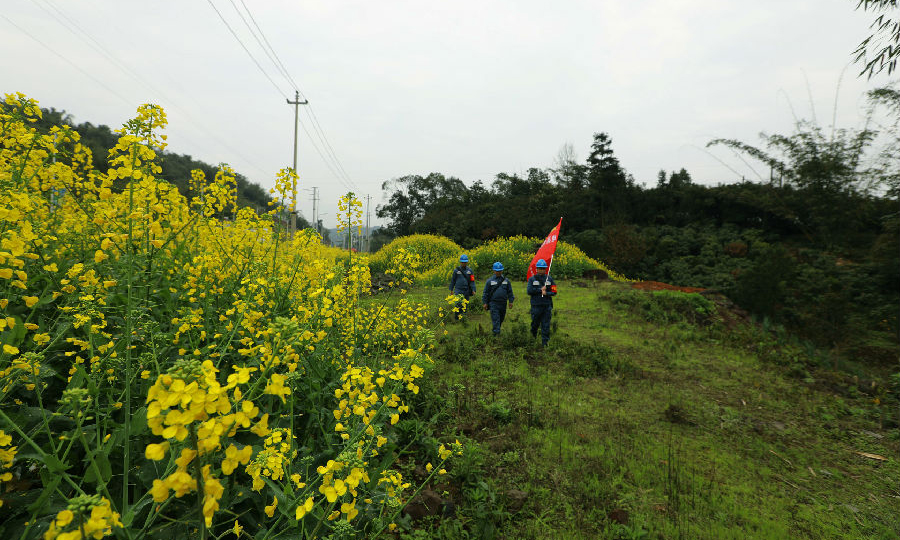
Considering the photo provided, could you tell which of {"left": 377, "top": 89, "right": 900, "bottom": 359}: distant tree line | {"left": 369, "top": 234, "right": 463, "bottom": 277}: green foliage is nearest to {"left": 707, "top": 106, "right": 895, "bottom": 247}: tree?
{"left": 377, "top": 89, "right": 900, "bottom": 359}: distant tree line

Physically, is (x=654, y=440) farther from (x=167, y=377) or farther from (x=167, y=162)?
(x=167, y=162)

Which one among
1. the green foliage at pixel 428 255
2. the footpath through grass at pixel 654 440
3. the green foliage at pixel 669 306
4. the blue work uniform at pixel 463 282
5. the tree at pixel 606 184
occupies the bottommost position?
the footpath through grass at pixel 654 440

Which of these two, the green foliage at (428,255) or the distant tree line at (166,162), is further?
the green foliage at (428,255)

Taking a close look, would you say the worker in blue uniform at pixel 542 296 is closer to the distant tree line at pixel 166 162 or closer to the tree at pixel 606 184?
the distant tree line at pixel 166 162

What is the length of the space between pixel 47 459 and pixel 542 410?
13.6 ft

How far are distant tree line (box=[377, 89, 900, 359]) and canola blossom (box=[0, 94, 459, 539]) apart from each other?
30.1 feet

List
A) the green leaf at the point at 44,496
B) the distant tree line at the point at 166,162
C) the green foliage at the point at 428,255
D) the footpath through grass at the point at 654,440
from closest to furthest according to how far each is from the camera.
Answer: the green leaf at the point at 44,496, the footpath through grass at the point at 654,440, the distant tree line at the point at 166,162, the green foliage at the point at 428,255

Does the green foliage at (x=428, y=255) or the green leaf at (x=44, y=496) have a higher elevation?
the green foliage at (x=428, y=255)

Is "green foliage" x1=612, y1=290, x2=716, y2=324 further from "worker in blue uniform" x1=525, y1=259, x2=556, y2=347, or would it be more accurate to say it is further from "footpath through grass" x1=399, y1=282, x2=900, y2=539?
"worker in blue uniform" x1=525, y1=259, x2=556, y2=347

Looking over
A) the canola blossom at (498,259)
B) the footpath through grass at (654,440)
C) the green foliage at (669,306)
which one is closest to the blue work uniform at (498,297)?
the footpath through grass at (654,440)

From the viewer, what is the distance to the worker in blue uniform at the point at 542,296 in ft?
21.6

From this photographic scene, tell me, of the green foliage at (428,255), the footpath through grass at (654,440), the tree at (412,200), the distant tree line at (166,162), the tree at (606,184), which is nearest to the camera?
the footpath through grass at (654,440)

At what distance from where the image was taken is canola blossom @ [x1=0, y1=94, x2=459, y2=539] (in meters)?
1.03

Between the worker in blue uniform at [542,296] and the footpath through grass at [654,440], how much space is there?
1.17 feet
